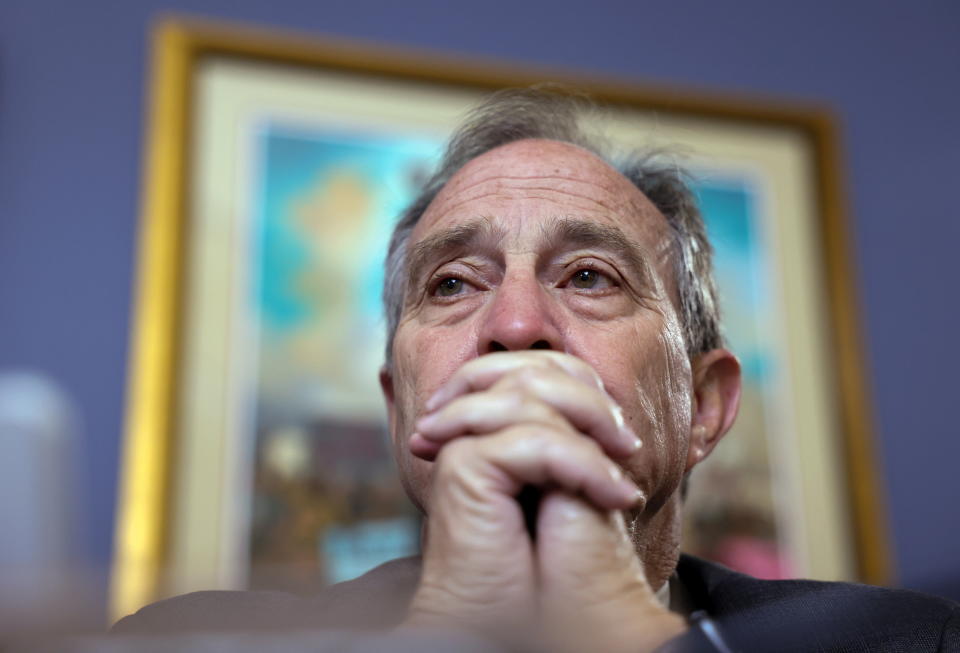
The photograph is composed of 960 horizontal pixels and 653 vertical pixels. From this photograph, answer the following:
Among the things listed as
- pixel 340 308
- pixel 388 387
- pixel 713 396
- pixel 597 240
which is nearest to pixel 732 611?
pixel 713 396

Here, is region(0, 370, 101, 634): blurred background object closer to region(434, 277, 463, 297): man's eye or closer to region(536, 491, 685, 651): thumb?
region(536, 491, 685, 651): thumb

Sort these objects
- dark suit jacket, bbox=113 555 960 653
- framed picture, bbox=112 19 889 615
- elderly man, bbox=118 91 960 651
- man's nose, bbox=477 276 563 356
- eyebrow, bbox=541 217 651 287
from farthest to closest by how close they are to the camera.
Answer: framed picture, bbox=112 19 889 615 < eyebrow, bbox=541 217 651 287 < man's nose, bbox=477 276 563 356 < elderly man, bbox=118 91 960 651 < dark suit jacket, bbox=113 555 960 653

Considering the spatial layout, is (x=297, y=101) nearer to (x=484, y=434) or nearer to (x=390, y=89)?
(x=390, y=89)

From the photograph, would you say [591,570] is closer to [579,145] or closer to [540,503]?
[540,503]

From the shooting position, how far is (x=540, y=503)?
2.48ft

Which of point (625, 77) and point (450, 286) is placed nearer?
point (450, 286)

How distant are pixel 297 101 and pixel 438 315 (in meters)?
1.07

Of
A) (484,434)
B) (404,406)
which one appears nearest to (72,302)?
(404,406)

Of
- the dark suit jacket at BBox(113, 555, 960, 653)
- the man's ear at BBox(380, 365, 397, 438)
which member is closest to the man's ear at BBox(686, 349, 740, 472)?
the dark suit jacket at BBox(113, 555, 960, 653)

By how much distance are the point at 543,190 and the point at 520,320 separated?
10.0 inches

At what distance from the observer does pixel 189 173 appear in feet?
6.36

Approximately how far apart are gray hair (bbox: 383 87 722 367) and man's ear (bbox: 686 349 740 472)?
0.02m

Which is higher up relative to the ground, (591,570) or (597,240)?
(597,240)

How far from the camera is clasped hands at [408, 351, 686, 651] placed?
70 centimetres
